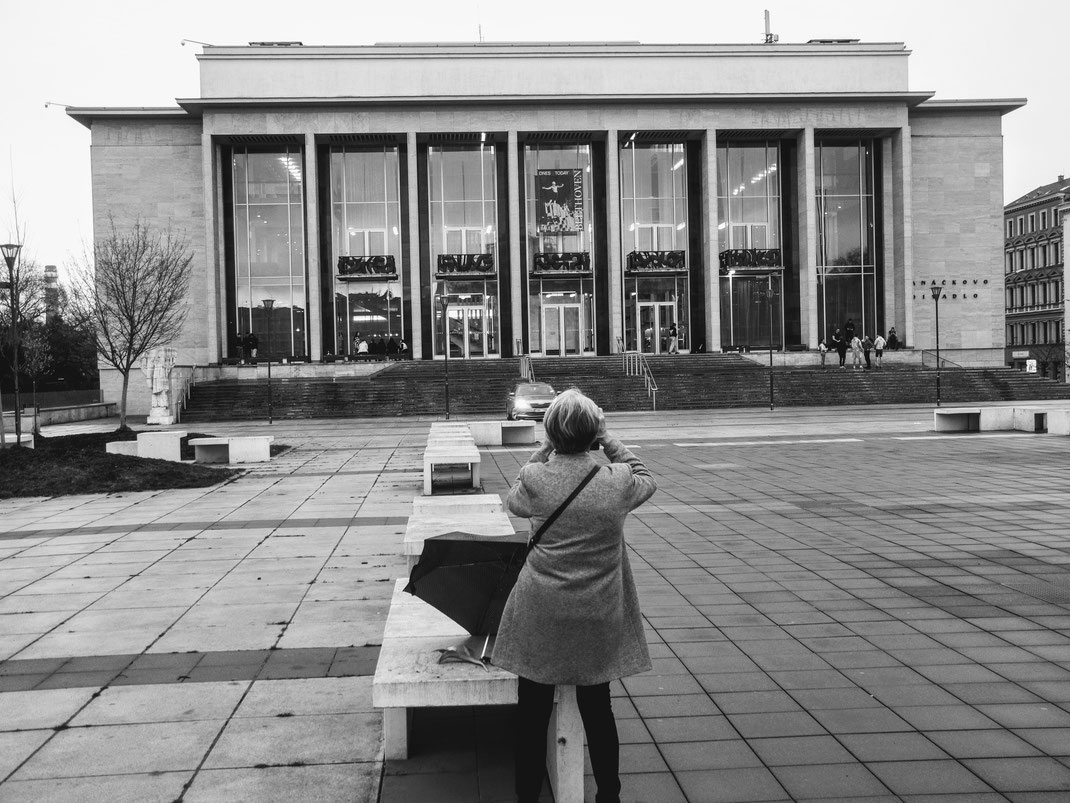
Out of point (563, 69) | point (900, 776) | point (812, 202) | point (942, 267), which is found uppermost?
point (563, 69)

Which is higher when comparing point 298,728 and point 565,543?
point 565,543

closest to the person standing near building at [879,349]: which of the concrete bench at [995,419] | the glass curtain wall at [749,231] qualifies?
the glass curtain wall at [749,231]

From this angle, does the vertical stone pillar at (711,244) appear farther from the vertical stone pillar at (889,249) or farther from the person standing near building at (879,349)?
the vertical stone pillar at (889,249)

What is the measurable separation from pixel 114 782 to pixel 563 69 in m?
54.7

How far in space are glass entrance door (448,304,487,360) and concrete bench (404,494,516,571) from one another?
1819 inches

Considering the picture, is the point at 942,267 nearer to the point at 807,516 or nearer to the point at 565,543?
the point at 807,516

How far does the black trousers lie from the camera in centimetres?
363

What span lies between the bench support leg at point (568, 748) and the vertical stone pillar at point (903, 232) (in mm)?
54193

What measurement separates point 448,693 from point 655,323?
5298 cm

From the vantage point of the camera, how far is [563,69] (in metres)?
54.4

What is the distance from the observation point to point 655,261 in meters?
55.0

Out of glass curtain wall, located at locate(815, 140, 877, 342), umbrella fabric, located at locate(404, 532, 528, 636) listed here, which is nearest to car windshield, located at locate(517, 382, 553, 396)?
glass curtain wall, located at locate(815, 140, 877, 342)

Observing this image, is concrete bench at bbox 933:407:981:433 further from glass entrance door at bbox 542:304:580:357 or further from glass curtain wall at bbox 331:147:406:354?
glass curtain wall at bbox 331:147:406:354

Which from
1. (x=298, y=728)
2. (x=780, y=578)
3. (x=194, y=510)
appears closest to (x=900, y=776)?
(x=298, y=728)
